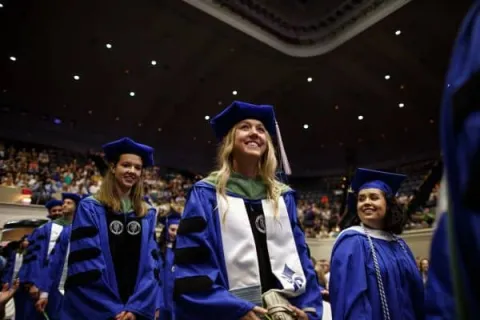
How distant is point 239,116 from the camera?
7.29 ft

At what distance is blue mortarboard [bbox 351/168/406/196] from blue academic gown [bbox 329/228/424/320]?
1.54ft

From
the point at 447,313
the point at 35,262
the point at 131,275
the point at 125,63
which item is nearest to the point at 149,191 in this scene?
the point at 125,63

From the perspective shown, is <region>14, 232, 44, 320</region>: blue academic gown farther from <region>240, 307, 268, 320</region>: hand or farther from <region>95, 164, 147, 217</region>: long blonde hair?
<region>240, 307, 268, 320</region>: hand

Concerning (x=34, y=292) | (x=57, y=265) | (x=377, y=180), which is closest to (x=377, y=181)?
(x=377, y=180)

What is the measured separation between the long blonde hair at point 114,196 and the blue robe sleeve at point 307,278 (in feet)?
4.57

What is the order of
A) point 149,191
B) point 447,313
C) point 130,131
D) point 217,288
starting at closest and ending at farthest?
point 447,313 → point 217,288 → point 149,191 → point 130,131

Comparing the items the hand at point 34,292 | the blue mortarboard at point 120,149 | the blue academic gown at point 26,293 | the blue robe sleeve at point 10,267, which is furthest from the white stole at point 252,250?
the blue robe sleeve at point 10,267

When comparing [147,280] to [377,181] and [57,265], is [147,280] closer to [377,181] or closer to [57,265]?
[57,265]

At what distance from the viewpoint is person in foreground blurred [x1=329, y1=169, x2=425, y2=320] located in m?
2.44

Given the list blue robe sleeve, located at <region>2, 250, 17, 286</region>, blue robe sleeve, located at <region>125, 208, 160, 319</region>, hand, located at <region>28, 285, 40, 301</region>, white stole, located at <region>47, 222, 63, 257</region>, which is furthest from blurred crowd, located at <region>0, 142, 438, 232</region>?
blue robe sleeve, located at <region>125, 208, 160, 319</region>

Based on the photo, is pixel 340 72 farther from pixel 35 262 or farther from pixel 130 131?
pixel 35 262

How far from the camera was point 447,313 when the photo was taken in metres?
0.73

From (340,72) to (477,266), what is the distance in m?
16.9

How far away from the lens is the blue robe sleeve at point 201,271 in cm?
156
